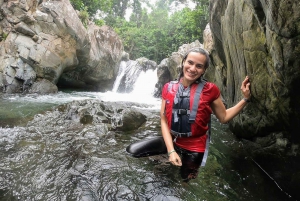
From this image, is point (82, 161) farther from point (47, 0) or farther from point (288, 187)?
point (47, 0)

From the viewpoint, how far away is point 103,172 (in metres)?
3.46

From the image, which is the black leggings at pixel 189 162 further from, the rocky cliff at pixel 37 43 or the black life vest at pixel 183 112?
the rocky cliff at pixel 37 43

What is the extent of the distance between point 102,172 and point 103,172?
1 cm

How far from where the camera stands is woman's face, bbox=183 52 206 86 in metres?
2.75

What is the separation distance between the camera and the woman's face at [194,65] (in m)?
2.75

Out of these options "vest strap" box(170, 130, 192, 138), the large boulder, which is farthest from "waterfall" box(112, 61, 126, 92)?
"vest strap" box(170, 130, 192, 138)

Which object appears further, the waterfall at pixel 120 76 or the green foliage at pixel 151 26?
the green foliage at pixel 151 26

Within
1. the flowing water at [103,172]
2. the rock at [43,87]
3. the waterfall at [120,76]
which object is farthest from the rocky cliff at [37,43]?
the flowing water at [103,172]

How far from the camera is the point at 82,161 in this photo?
3787 mm

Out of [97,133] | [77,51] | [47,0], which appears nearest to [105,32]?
[77,51]

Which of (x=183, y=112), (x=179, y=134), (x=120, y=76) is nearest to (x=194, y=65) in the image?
(x=183, y=112)

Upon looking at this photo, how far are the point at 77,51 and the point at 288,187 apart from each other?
13.0 meters

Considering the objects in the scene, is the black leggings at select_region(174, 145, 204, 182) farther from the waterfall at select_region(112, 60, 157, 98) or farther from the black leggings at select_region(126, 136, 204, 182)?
the waterfall at select_region(112, 60, 157, 98)

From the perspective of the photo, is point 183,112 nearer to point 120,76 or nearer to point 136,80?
point 136,80
